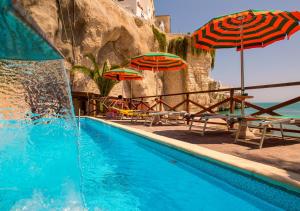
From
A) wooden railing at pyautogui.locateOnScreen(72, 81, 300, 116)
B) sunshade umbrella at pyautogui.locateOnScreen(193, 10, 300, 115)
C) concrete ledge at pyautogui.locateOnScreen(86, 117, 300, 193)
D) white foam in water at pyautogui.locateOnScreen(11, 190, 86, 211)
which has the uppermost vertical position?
sunshade umbrella at pyautogui.locateOnScreen(193, 10, 300, 115)

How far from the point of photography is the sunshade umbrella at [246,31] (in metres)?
4.63

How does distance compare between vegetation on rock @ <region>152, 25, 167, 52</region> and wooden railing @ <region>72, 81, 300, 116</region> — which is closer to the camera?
wooden railing @ <region>72, 81, 300, 116</region>

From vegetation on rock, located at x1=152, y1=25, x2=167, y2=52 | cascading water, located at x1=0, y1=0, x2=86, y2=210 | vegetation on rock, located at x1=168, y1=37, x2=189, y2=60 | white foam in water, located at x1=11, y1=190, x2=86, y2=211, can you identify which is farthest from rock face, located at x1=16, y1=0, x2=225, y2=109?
white foam in water, located at x1=11, y1=190, x2=86, y2=211

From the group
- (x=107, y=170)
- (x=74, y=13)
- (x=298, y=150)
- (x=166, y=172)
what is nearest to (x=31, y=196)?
(x=107, y=170)

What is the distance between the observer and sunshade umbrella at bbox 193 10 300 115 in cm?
463

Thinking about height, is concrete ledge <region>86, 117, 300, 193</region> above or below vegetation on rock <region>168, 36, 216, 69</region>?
below

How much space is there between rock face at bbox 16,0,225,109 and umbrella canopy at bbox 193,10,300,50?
8.96 m

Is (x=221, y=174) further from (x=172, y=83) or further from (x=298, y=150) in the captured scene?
(x=172, y=83)

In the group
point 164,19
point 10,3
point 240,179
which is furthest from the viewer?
point 164,19

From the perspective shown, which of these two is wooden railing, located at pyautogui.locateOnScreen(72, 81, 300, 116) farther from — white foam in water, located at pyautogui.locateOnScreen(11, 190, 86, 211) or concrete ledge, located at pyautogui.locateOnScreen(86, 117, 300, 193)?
white foam in water, located at pyautogui.locateOnScreen(11, 190, 86, 211)

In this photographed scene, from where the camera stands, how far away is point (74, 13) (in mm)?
17609

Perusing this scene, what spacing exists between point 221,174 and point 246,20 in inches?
147

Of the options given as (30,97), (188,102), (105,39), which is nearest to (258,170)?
(30,97)

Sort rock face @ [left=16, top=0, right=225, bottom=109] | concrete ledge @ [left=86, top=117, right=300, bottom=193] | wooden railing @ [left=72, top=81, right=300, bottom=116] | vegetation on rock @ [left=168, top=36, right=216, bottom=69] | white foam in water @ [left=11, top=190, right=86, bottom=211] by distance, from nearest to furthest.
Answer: concrete ledge @ [left=86, top=117, right=300, bottom=193], white foam in water @ [left=11, top=190, right=86, bottom=211], wooden railing @ [left=72, top=81, right=300, bottom=116], rock face @ [left=16, top=0, right=225, bottom=109], vegetation on rock @ [left=168, top=36, right=216, bottom=69]
